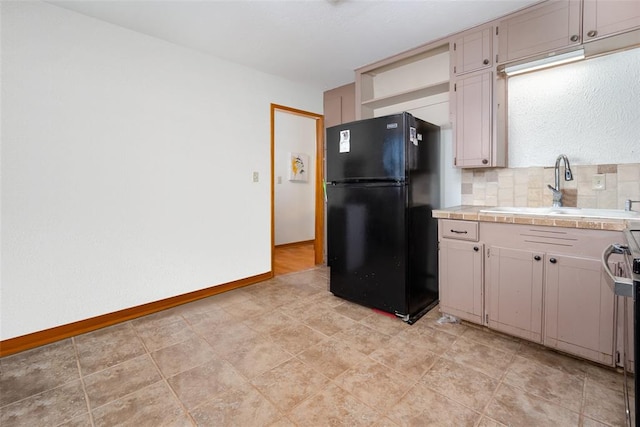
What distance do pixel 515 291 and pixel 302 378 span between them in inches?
57.7

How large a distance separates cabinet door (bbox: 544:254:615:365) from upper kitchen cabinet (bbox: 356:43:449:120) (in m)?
1.75

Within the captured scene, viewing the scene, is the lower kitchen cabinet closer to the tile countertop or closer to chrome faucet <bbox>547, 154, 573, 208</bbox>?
the tile countertop

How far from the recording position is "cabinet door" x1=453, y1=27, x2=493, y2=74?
91.1 inches

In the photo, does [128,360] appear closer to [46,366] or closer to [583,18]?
[46,366]

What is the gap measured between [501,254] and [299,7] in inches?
87.5

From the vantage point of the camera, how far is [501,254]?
200 cm

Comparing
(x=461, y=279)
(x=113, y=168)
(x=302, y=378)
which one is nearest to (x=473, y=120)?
(x=461, y=279)

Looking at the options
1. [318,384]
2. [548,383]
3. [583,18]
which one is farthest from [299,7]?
[548,383]

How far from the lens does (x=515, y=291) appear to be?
195 cm

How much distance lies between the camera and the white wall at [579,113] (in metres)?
1.98

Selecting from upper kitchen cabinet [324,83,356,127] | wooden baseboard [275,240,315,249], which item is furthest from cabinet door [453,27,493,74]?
wooden baseboard [275,240,315,249]

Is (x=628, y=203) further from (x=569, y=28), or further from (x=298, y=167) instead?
(x=298, y=167)

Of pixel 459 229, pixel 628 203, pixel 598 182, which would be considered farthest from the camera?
pixel 459 229

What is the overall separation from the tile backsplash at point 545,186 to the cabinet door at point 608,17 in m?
0.84
